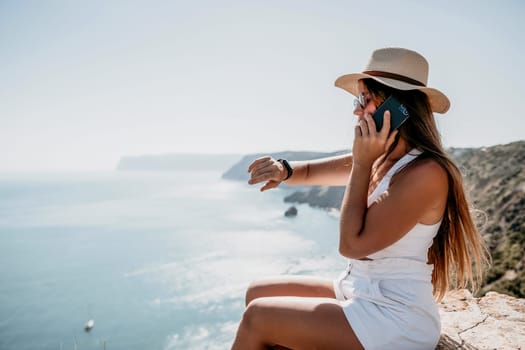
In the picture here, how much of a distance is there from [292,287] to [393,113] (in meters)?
1.24

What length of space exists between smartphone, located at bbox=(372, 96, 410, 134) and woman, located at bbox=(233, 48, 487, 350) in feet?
0.11

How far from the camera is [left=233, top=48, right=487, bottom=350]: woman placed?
165cm

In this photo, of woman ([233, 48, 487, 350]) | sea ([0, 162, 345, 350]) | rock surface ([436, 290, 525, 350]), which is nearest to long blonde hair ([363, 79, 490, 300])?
woman ([233, 48, 487, 350])

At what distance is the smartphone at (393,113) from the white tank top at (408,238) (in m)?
0.19

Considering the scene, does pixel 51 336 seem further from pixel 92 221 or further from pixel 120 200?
pixel 120 200

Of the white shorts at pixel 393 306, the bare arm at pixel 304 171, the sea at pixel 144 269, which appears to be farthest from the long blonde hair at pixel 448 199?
the sea at pixel 144 269

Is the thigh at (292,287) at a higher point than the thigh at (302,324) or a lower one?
lower

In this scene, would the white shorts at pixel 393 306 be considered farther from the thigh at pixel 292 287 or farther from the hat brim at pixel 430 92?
the hat brim at pixel 430 92

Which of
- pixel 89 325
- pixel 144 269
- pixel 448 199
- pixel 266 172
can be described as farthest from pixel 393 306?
pixel 144 269

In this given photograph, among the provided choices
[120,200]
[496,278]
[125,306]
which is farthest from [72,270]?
[120,200]

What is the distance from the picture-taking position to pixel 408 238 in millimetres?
1762

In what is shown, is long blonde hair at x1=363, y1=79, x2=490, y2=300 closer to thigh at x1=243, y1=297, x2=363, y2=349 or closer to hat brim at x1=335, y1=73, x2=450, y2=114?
hat brim at x1=335, y1=73, x2=450, y2=114

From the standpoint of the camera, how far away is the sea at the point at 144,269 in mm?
38812

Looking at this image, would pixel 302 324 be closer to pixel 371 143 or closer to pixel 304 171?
pixel 371 143
